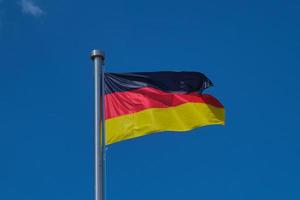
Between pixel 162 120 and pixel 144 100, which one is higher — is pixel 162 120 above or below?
below

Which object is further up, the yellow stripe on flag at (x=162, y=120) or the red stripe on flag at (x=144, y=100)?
the red stripe on flag at (x=144, y=100)

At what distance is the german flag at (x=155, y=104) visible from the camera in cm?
1744

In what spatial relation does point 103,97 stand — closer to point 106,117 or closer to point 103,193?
point 106,117

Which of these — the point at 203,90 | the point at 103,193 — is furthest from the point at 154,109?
the point at 103,193

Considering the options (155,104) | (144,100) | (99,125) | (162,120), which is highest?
(144,100)

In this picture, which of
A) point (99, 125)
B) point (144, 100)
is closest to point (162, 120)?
point (144, 100)

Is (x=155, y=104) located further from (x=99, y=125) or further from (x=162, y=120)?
(x=99, y=125)

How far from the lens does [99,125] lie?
53.6 feet

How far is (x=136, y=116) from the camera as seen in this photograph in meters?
17.6

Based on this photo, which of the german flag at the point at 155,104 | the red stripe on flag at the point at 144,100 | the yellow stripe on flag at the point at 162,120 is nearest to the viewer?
the yellow stripe on flag at the point at 162,120

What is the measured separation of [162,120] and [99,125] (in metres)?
2.04

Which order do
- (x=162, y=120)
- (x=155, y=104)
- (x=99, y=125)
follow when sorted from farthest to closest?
(x=155, y=104) < (x=162, y=120) < (x=99, y=125)

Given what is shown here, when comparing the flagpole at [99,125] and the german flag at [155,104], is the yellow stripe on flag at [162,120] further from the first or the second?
the flagpole at [99,125]

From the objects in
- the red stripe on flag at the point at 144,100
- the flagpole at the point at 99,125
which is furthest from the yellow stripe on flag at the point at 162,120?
the flagpole at the point at 99,125
